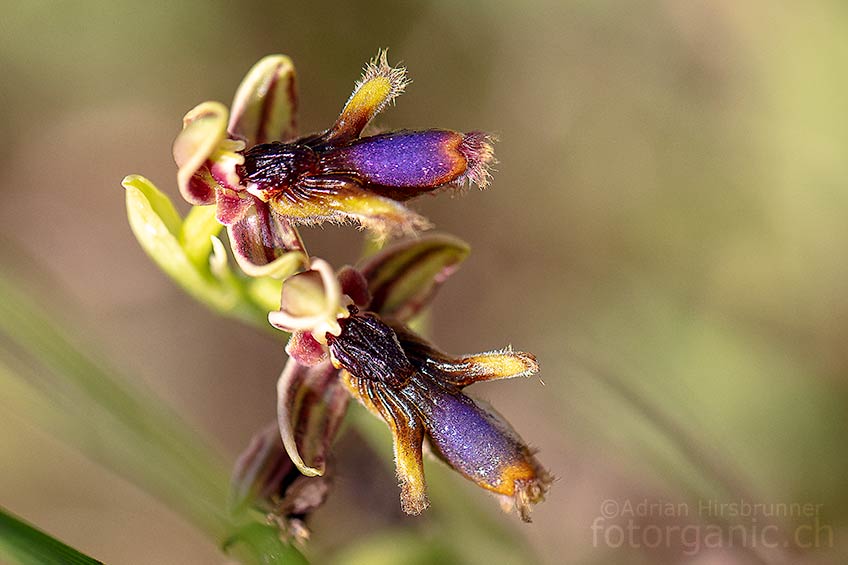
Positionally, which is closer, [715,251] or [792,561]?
[792,561]

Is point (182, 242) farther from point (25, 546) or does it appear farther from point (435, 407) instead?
point (25, 546)

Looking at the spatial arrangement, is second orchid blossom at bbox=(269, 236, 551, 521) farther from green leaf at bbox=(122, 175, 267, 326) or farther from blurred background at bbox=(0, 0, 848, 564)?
blurred background at bbox=(0, 0, 848, 564)

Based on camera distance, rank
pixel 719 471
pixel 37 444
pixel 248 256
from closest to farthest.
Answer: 1. pixel 248 256
2. pixel 719 471
3. pixel 37 444

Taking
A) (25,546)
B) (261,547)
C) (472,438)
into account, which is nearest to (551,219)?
(472,438)

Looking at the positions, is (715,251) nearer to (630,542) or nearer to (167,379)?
(630,542)

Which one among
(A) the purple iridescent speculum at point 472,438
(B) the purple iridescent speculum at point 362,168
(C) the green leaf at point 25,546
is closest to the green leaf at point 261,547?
(A) the purple iridescent speculum at point 472,438

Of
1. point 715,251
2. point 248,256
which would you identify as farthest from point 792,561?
point 248,256
